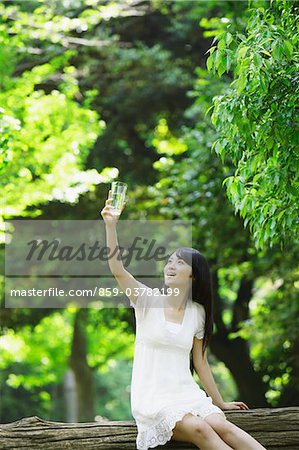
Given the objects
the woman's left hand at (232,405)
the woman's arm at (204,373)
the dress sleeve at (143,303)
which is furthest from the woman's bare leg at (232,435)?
the dress sleeve at (143,303)

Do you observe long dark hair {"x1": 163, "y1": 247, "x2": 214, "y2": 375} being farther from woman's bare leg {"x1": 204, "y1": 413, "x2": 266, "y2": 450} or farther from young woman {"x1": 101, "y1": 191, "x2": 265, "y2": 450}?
woman's bare leg {"x1": 204, "y1": 413, "x2": 266, "y2": 450}

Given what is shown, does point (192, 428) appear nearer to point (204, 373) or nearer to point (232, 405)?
point (204, 373)

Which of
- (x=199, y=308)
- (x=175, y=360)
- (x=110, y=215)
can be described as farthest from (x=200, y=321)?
(x=110, y=215)

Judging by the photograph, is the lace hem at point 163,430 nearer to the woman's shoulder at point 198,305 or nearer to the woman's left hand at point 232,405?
the woman's left hand at point 232,405

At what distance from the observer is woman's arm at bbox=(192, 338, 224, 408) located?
4.77m

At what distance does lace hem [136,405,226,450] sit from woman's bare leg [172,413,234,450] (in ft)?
0.11

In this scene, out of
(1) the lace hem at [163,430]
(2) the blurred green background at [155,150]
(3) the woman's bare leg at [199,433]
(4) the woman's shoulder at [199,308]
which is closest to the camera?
(3) the woman's bare leg at [199,433]

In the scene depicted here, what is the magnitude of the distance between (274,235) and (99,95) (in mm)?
8397

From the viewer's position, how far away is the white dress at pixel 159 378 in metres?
4.41

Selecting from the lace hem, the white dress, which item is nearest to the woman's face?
the white dress

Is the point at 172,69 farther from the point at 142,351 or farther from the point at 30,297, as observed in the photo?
the point at 142,351

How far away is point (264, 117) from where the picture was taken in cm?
477

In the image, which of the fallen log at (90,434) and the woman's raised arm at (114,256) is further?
the fallen log at (90,434)

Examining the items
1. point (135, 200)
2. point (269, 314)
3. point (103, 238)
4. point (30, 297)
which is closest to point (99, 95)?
point (135, 200)
